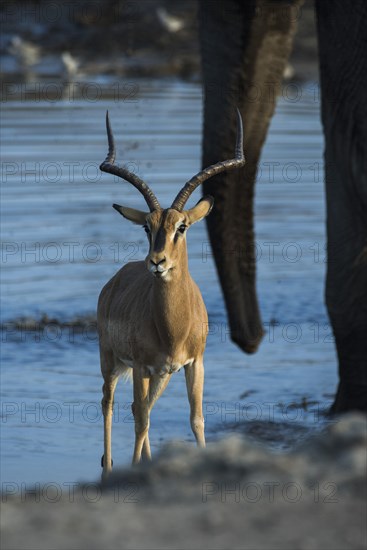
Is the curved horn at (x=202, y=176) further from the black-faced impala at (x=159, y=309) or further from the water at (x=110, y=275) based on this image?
the water at (x=110, y=275)

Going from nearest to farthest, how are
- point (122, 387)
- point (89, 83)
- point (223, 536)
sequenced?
point (223, 536), point (122, 387), point (89, 83)

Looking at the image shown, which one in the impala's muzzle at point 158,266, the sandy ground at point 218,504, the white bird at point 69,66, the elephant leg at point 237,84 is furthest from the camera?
the white bird at point 69,66

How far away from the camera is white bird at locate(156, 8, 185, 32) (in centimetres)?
2961

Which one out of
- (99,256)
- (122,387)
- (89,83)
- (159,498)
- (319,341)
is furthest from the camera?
(89,83)

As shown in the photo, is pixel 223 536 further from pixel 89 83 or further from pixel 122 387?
pixel 89 83

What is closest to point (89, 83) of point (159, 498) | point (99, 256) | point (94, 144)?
point (94, 144)

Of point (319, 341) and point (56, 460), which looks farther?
point (319, 341)

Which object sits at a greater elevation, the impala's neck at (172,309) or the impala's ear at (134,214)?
the impala's ear at (134,214)

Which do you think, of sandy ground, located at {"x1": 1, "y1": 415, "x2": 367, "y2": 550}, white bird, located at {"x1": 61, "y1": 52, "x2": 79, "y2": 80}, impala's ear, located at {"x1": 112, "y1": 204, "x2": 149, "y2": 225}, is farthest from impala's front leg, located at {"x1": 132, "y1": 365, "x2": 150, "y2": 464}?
white bird, located at {"x1": 61, "y1": 52, "x2": 79, "y2": 80}

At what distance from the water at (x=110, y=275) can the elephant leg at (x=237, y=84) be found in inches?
51.0

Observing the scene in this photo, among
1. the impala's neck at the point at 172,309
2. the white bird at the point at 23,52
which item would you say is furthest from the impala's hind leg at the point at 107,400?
the white bird at the point at 23,52

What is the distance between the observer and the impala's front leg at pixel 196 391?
775cm

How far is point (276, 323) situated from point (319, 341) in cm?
53

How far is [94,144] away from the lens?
2158cm
